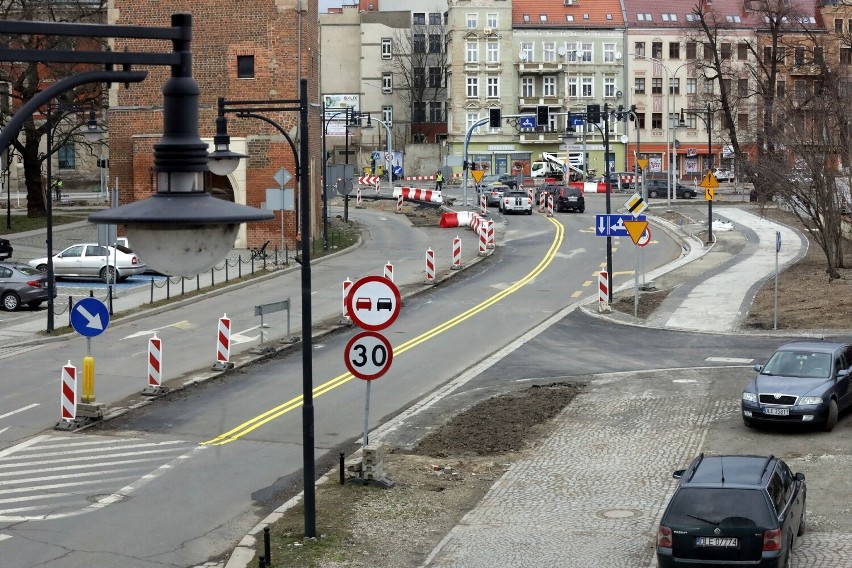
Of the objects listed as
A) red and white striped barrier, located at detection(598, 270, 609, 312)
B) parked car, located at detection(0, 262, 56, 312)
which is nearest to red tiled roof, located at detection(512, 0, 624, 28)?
red and white striped barrier, located at detection(598, 270, 609, 312)

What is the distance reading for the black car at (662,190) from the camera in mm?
82750

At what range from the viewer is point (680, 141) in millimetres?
105188

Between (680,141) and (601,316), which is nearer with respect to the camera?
(601,316)

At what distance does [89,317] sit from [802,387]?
1256cm

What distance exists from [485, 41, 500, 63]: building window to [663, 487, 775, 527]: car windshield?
91758 millimetres

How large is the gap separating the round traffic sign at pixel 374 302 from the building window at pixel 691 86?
299 ft

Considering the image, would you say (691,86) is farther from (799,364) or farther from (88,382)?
(88,382)

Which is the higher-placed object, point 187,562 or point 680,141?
point 680,141

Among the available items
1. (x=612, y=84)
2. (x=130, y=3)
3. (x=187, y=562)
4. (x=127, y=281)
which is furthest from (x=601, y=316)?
(x=612, y=84)

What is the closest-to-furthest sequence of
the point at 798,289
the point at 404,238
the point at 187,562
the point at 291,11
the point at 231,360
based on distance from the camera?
the point at 187,562, the point at 231,360, the point at 798,289, the point at 291,11, the point at 404,238

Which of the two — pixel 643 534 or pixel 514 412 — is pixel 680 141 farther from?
pixel 643 534

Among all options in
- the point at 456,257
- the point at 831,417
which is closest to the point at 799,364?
the point at 831,417

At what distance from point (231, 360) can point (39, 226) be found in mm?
36730

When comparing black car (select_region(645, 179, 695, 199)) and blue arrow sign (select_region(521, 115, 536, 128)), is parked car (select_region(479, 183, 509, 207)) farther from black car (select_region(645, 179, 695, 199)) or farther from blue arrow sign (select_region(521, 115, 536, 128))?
blue arrow sign (select_region(521, 115, 536, 128))
